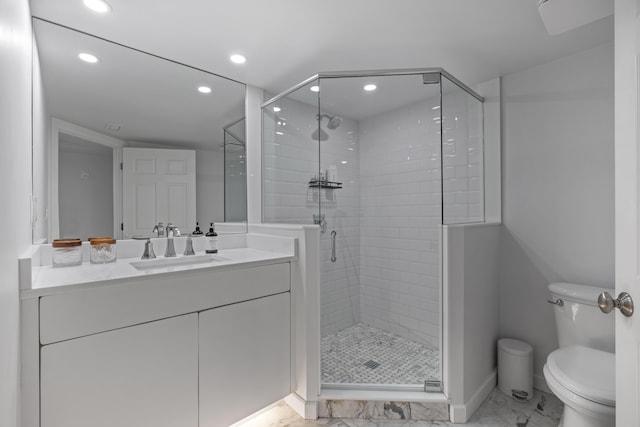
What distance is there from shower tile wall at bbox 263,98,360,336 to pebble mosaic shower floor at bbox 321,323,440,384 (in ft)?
0.49

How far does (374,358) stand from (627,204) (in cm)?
189

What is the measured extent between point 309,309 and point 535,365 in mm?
→ 1726

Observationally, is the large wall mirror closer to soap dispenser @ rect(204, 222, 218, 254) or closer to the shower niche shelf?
soap dispenser @ rect(204, 222, 218, 254)

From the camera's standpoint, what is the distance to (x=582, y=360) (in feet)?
5.18

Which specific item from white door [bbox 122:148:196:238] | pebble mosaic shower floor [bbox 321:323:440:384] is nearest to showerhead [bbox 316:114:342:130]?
white door [bbox 122:148:196:238]

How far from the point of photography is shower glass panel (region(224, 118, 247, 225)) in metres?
2.24

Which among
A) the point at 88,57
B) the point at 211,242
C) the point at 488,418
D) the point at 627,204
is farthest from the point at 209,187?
the point at 488,418

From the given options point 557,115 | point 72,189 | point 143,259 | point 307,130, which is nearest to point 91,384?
point 143,259


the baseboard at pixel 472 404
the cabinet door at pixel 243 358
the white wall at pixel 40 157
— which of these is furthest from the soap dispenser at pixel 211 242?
the baseboard at pixel 472 404

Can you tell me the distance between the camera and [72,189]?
1.65 m

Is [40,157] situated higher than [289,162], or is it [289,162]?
[289,162]

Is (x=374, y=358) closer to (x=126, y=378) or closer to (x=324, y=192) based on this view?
(x=324, y=192)

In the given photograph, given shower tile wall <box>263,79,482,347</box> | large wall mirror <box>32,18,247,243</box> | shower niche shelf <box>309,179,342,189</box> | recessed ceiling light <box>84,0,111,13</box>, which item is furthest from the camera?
shower niche shelf <box>309,179,342,189</box>

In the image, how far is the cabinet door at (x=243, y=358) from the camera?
147 centimetres
